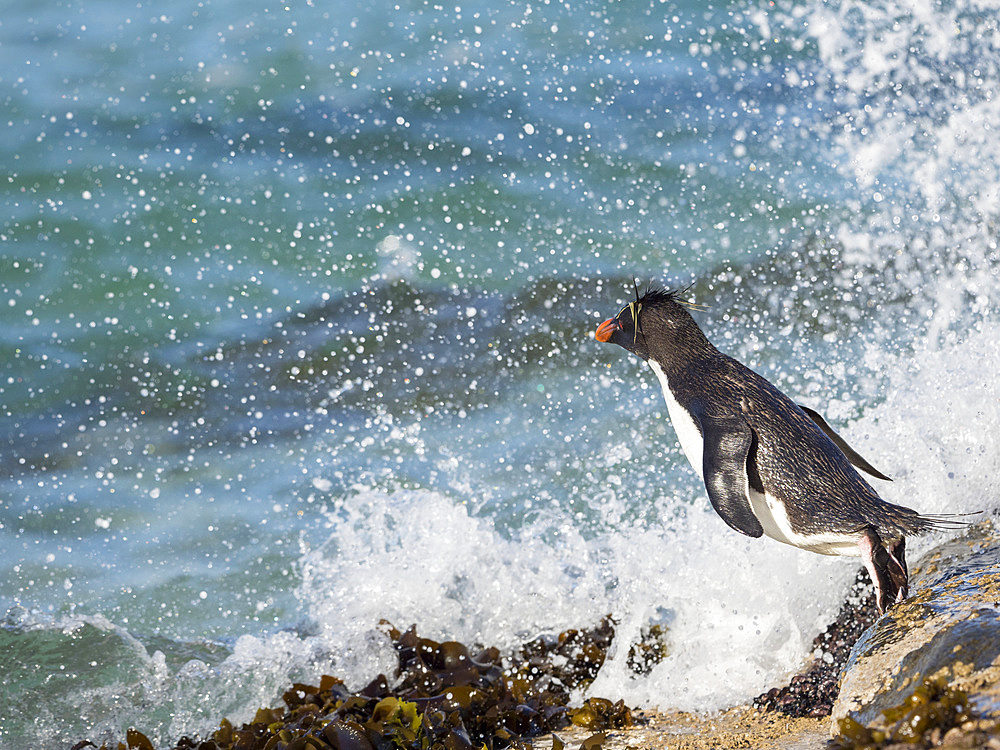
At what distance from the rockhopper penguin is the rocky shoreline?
7.9 inches

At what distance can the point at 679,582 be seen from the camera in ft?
12.1

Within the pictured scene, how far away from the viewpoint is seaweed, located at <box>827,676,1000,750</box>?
5.02ft

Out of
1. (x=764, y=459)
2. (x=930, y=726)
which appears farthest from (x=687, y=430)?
(x=930, y=726)

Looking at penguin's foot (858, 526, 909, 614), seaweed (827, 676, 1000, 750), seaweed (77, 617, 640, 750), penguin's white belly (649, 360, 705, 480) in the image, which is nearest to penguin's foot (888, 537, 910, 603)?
penguin's foot (858, 526, 909, 614)

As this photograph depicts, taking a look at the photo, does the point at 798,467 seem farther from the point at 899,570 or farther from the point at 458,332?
the point at 458,332

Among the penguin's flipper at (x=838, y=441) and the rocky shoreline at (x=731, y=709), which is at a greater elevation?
the penguin's flipper at (x=838, y=441)

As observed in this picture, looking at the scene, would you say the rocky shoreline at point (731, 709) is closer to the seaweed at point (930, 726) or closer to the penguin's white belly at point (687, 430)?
the seaweed at point (930, 726)

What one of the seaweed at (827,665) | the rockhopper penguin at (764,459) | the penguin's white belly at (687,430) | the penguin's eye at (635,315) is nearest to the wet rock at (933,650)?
the rockhopper penguin at (764,459)

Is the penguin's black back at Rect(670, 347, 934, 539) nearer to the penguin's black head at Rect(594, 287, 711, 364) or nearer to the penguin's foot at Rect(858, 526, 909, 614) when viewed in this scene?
the penguin's foot at Rect(858, 526, 909, 614)

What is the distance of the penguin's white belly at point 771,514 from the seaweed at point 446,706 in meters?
0.83

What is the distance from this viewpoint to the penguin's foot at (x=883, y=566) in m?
2.43

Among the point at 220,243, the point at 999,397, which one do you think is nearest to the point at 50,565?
the point at 220,243

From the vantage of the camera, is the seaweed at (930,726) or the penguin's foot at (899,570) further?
the penguin's foot at (899,570)

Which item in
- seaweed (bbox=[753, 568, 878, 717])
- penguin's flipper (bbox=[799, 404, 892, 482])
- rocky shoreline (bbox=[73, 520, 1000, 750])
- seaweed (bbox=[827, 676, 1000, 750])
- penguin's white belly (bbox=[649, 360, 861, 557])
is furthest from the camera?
penguin's flipper (bbox=[799, 404, 892, 482])
